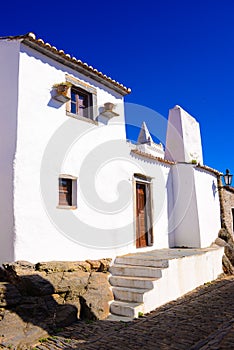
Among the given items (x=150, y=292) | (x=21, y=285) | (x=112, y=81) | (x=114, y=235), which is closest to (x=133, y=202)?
(x=114, y=235)

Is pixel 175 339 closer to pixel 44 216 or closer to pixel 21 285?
pixel 21 285

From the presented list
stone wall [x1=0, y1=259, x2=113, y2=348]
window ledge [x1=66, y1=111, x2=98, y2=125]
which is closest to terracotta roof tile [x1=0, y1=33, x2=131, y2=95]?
window ledge [x1=66, y1=111, x2=98, y2=125]

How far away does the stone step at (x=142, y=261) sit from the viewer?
774 centimetres

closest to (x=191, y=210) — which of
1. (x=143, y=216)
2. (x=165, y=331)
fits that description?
(x=143, y=216)

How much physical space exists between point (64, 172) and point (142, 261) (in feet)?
11.0

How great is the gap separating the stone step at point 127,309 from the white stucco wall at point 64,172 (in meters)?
1.64

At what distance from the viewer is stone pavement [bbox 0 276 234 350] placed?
15.4ft

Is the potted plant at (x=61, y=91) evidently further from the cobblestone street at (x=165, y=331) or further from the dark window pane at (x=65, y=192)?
the cobblestone street at (x=165, y=331)

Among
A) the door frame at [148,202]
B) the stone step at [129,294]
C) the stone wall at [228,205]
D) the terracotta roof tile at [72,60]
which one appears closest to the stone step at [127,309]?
the stone step at [129,294]

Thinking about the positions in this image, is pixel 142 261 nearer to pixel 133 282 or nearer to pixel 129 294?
pixel 133 282

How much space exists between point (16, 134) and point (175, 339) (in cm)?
553

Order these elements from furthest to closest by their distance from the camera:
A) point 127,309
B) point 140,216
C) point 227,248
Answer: point 227,248, point 140,216, point 127,309

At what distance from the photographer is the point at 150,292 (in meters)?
6.92

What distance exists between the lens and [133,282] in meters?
7.30
